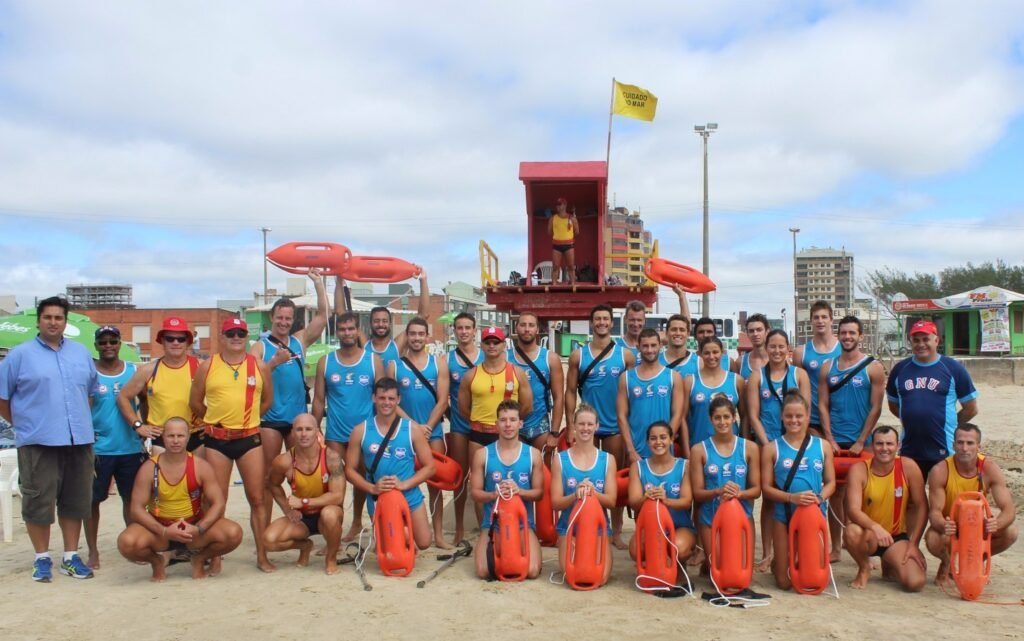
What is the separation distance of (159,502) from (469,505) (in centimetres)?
297

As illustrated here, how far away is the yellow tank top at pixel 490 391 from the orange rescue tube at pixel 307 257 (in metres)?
2.09

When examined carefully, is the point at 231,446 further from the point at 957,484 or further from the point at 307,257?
the point at 957,484

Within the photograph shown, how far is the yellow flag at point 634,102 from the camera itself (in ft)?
63.7

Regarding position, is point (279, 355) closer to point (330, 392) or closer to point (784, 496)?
point (330, 392)

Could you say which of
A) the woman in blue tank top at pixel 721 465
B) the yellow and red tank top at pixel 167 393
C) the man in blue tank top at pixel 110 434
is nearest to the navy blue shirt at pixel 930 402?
the woman in blue tank top at pixel 721 465

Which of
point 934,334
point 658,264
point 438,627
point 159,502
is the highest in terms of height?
point 658,264

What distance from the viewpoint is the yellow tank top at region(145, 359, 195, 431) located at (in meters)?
6.12

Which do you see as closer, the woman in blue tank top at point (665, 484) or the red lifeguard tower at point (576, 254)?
the woman in blue tank top at point (665, 484)

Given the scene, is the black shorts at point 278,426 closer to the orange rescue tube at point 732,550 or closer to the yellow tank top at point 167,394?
the yellow tank top at point 167,394

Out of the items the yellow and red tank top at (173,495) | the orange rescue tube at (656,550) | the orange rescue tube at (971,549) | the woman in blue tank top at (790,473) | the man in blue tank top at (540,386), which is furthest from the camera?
the man in blue tank top at (540,386)

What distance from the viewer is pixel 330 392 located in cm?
681

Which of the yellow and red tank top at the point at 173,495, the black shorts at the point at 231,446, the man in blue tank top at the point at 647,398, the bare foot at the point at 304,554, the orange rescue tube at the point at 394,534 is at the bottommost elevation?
the bare foot at the point at 304,554

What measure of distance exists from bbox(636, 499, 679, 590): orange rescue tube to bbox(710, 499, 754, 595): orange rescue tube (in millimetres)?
284

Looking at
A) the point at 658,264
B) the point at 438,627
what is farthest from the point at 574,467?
the point at 658,264
